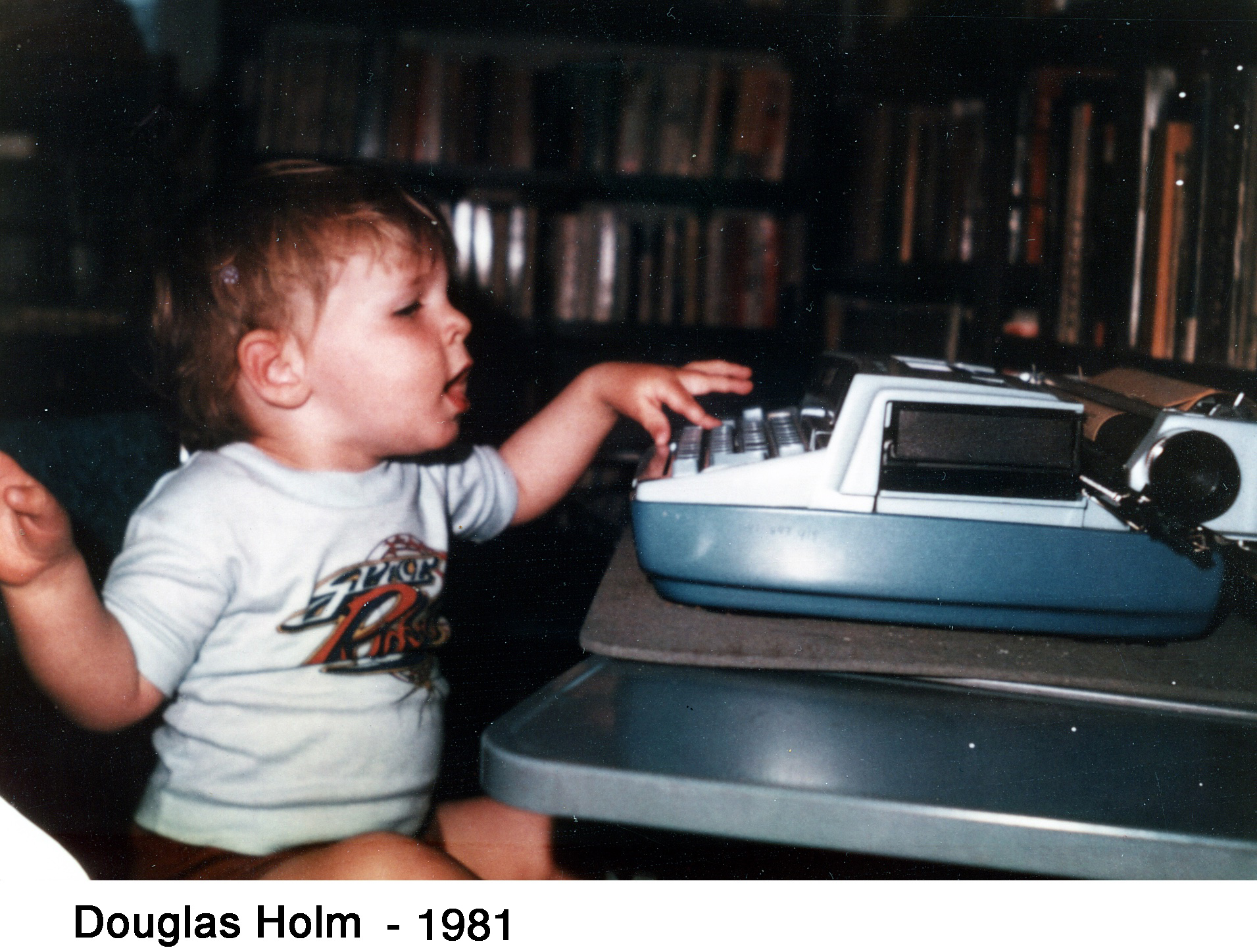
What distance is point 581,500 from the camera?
179cm

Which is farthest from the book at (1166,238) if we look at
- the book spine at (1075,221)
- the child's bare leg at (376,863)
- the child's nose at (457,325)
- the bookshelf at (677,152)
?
the child's bare leg at (376,863)

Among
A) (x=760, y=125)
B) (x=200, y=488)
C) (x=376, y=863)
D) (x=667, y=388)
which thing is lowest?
(x=376, y=863)

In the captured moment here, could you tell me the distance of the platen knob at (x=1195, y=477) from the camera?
1.75 feet

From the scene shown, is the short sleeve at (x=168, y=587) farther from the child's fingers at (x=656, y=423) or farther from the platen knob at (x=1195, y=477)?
the platen knob at (x=1195, y=477)

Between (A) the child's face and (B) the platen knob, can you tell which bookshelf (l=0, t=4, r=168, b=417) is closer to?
(A) the child's face

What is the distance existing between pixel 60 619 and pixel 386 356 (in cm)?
35

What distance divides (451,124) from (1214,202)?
4.81 feet

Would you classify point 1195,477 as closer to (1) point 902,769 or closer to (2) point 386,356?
(1) point 902,769

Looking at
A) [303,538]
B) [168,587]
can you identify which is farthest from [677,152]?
[168,587]

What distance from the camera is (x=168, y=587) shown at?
734 millimetres

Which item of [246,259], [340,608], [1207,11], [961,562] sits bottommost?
[340,608]

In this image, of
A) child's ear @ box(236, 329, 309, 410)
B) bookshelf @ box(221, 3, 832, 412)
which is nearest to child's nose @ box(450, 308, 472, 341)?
child's ear @ box(236, 329, 309, 410)
